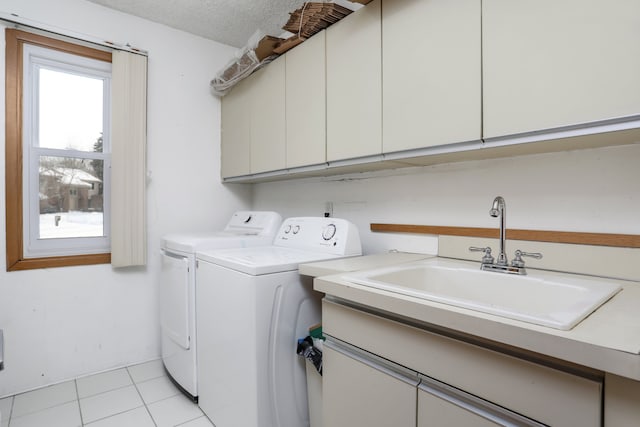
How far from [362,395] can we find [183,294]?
4.16 feet

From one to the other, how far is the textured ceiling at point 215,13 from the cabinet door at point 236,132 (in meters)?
0.44

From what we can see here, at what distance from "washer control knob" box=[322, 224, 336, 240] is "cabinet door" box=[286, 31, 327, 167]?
382mm

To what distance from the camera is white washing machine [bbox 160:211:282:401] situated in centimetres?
192

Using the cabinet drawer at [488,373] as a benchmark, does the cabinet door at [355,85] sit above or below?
above

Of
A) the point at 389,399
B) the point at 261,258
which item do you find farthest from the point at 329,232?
the point at 389,399

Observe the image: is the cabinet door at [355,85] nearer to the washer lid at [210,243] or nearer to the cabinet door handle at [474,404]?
the washer lid at [210,243]

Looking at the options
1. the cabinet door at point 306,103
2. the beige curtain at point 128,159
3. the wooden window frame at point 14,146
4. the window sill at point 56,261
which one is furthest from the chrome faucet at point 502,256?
the wooden window frame at point 14,146

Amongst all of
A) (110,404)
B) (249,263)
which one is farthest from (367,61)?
(110,404)

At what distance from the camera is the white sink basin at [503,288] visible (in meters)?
0.82

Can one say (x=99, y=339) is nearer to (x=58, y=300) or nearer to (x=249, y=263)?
(x=58, y=300)

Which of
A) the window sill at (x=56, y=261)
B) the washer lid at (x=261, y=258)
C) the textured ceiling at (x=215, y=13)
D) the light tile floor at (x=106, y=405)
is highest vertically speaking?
the textured ceiling at (x=215, y=13)

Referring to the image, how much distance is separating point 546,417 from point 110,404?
227cm

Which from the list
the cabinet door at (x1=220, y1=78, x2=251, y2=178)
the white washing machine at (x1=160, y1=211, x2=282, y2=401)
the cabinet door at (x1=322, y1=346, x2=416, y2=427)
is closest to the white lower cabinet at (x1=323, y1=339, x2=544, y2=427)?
the cabinet door at (x1=322, y1=346, x2=416, y2=427)

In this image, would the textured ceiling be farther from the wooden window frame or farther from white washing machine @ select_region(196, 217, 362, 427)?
white washing machine @ select_region(196, 217, 362, 427)
